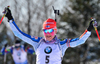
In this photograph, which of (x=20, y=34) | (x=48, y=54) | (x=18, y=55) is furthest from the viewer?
(x=18, y=55)

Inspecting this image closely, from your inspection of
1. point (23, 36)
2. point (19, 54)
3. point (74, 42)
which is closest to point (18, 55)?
point (19, 54)

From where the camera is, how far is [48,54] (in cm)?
319

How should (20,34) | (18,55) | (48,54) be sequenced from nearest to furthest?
(48,54), (20,34), (18,55)

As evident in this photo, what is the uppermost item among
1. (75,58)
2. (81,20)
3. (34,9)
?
(34,9)

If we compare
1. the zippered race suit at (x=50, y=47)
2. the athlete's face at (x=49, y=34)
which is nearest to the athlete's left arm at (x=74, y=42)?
the zippered race suit at (x=50, y=47)

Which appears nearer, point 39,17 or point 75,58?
point 39,17

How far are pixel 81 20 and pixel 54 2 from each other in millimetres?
6944

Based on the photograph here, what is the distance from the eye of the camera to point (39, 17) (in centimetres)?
1305

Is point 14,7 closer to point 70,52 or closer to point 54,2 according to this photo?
point 54,2

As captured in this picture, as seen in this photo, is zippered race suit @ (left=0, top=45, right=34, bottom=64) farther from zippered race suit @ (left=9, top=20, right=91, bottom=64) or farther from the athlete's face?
the athlete's face

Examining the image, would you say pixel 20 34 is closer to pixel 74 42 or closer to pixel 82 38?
pixel 74 42

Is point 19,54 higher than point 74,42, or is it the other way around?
point 74,42

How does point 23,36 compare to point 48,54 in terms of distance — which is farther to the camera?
point 23,36

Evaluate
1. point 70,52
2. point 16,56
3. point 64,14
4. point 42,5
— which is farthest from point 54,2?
point 70,52
